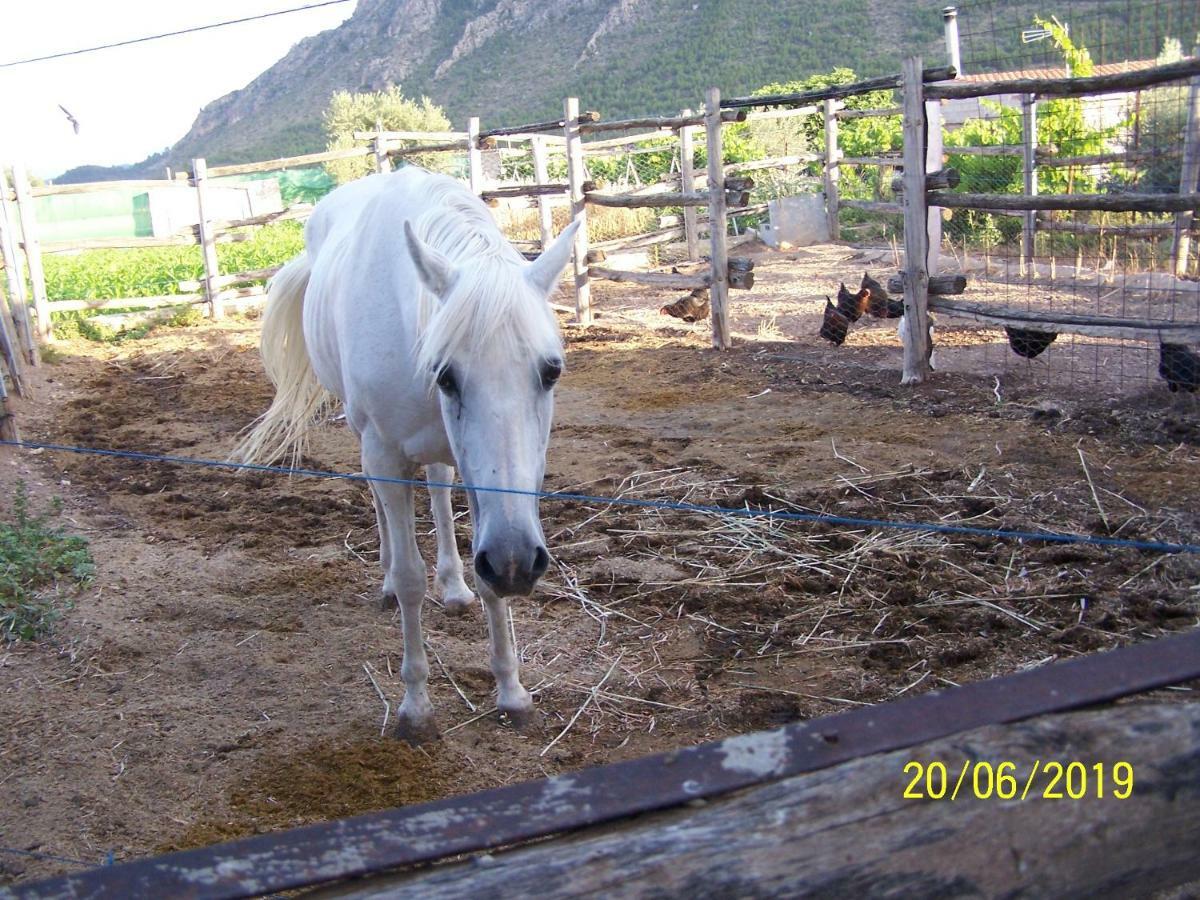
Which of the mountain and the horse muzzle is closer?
the horse muzzle

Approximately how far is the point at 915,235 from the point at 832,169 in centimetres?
875

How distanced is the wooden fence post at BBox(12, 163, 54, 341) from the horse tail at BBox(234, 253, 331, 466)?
688 cm

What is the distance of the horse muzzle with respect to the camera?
7.89 ft

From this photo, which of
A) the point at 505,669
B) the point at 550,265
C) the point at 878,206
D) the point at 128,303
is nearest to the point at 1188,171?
the point at 878,206

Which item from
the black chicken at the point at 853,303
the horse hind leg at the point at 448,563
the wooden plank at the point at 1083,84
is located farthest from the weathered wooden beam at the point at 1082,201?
the horse hind leg at the point at 448,563

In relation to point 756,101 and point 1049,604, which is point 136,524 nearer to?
point 1049,604

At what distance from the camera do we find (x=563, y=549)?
14.6 feet

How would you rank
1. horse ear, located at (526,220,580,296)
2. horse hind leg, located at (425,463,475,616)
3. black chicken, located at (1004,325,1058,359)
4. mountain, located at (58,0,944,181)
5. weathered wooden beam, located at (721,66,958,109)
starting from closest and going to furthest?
horse ear, located at (526,220,580,296) → horse hind leg, located at (425,463,475,616) → black chicken, located at (1004,325,1058,359) → weathered wooden beam, located at (721,66,958,109) → mountain, located at (58,0,944,181)

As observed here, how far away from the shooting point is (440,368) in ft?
8.27

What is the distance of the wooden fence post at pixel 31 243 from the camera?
403 inches

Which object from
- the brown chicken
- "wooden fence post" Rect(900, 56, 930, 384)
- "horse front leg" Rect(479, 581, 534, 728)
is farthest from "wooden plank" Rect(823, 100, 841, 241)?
"horse front leg" Rect(479, 581, 534, 728)

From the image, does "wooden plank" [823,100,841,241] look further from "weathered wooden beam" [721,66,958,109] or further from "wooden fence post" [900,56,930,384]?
"wooden fence post" [900,56,930,384]

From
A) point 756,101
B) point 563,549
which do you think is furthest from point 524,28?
point 563,549

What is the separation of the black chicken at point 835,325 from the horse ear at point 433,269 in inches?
238
